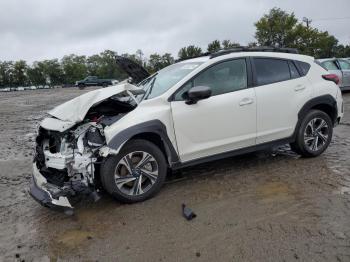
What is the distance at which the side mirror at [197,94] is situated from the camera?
15.3 ft

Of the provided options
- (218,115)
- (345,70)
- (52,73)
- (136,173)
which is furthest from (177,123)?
(52,73)

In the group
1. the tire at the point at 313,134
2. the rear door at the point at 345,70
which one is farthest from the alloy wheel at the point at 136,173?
the rear door at the point at 345,70

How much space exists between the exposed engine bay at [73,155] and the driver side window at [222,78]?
0.88m

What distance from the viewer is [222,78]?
5.12m

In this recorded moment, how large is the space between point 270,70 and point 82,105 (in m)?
2.81

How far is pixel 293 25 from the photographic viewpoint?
4238cm

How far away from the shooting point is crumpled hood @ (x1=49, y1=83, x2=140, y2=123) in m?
4.39

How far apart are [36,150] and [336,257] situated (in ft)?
11.8

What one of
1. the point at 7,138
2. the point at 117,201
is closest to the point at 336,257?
the point at 117,201

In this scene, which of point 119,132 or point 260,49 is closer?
point 119,132

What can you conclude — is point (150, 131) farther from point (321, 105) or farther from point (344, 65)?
point (344, 65)

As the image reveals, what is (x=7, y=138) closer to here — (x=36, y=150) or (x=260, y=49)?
(x=36, y=150)

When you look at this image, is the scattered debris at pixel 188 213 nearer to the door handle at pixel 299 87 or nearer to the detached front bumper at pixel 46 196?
the detached front bumper at pixel 46 196

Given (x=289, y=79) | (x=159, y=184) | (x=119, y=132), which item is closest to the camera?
(x=119, y=132)
